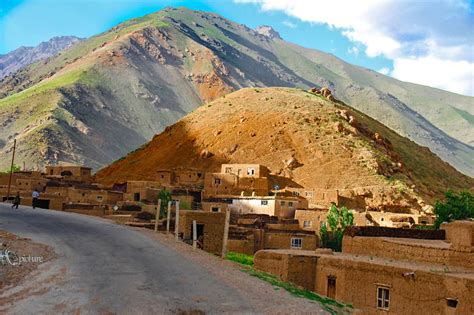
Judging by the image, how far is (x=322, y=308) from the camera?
13328mm

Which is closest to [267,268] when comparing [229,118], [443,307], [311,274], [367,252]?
[311,274]

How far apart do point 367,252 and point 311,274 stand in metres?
3.65

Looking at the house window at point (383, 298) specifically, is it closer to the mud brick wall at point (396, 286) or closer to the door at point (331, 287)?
the mud brick wall at point (396, 286)

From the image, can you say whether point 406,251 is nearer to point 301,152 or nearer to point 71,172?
point 301,152

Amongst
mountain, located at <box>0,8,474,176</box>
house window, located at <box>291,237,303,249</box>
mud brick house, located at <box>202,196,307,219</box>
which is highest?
mountain, located at <box>0,8,474,176</box>

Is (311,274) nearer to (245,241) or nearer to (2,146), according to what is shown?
(245,241)

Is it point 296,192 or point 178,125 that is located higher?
point 178,125

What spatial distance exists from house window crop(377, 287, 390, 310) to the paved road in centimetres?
618

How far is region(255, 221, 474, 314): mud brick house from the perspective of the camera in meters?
16.9

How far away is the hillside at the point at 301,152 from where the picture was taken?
67.2 metres

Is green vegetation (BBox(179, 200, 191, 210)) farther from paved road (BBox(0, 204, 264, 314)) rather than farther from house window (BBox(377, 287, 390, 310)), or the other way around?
house window (BBox(377, 287, 390, 310))

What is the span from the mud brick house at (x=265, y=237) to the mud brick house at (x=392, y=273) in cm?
1180

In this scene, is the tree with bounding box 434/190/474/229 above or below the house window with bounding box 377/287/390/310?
above

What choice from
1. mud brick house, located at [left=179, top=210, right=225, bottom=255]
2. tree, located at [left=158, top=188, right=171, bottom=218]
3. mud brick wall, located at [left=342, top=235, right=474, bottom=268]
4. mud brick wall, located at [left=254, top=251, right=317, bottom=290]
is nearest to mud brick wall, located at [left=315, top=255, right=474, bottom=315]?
mud brick wall, located at [left=254, top=251, right=317, bottom=290]
